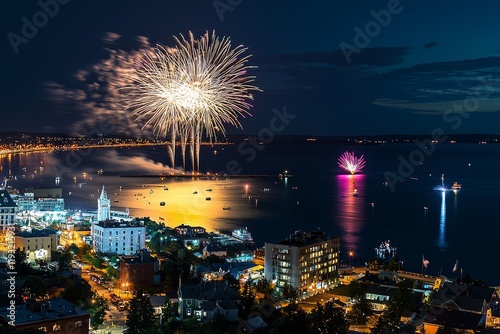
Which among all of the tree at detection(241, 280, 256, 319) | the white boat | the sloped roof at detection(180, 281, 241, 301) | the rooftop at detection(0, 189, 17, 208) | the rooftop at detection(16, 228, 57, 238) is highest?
the rooftop at detection(0, 189, 17, 208)

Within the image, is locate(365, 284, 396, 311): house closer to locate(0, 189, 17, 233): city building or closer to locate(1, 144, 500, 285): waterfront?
locate(1, 144, 500, 285): waterfront

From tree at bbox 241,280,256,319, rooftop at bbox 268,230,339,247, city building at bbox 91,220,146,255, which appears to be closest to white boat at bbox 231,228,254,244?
city building at bbox 91,220,146,255

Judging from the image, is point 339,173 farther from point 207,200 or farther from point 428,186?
point 207,200

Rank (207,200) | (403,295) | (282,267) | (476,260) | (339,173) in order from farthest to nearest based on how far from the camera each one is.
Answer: (339,173)
(207,200)
(476,260)
(282,267)
(403,295)

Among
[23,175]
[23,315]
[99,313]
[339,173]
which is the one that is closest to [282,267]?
[99,313]

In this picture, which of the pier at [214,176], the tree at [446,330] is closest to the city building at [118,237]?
the tree at [446,330]

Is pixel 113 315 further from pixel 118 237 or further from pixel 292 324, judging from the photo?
pixel 118 237
